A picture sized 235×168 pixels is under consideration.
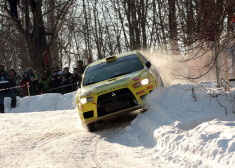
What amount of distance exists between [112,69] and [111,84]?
1.26 m

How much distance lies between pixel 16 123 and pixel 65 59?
51.9 m

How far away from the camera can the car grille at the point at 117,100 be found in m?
8.34

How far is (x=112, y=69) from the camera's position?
9.70 metres

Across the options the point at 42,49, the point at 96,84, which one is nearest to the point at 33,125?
the point at 96,84

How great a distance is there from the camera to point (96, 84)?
9.03 m

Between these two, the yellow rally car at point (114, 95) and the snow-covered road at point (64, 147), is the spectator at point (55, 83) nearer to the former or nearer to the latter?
the snow-covered road at point (64, 147)

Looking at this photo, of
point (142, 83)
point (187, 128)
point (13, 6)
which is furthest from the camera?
point (13, 6)

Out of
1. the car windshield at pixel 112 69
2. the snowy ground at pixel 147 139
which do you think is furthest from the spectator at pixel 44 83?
the car windshield at pixel 112 69

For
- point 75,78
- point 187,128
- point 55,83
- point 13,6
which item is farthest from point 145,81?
point 13,6

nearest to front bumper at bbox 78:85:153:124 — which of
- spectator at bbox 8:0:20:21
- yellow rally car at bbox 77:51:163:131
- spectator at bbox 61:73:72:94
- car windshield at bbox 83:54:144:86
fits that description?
yellow rally car at bbox 77:51:163:131

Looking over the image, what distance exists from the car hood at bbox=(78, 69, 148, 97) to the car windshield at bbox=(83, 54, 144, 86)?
392mm

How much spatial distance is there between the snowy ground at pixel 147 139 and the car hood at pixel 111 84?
574mm

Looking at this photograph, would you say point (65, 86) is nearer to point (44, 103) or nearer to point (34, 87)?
point (44, 103)

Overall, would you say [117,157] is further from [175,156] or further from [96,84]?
[96,84]
